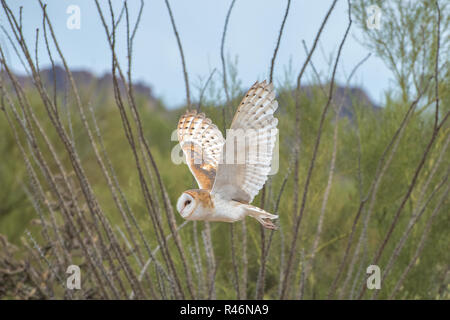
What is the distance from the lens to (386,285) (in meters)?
1.06

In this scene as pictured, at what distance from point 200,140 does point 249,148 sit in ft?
0.40

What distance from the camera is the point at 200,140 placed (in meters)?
0.40

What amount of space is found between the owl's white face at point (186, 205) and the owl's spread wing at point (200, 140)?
0.10 meters

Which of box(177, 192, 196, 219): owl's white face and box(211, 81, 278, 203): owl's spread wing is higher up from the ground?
box(211, 81, 278, 203): owl's spread wing

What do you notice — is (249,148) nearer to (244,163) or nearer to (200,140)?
(244,163)

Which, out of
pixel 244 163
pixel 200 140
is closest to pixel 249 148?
pixel 244 163

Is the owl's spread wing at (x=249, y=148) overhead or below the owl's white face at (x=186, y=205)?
overhead

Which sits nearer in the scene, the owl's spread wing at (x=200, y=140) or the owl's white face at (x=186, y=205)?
the owl's white face at (x=186, y=205)

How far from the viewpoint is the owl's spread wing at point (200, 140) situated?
0.37 meters

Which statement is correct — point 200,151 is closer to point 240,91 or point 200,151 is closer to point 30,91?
point 240,91

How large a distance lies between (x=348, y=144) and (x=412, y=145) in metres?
0.14

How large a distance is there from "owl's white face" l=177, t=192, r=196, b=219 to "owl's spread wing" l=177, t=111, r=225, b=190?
0.10m

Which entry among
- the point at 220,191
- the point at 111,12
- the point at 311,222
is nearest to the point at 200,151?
the point at 220,191

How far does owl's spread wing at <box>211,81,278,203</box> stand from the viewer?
28cm
